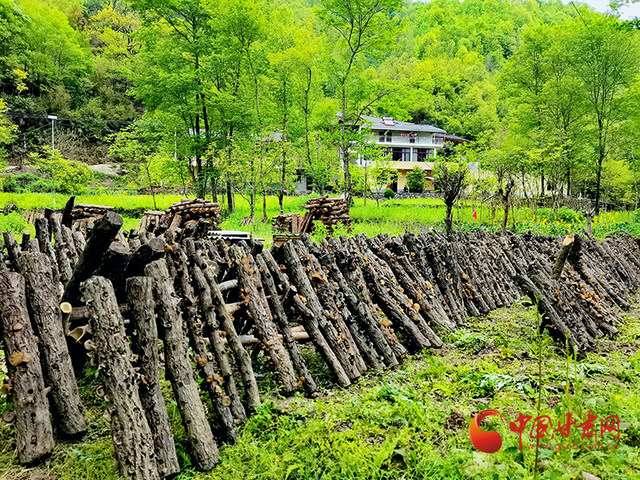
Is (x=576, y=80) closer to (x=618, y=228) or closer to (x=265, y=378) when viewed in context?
(x=618, y=228)

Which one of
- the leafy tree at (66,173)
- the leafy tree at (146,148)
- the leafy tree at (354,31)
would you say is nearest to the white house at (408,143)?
the leafy tree at (354,31)

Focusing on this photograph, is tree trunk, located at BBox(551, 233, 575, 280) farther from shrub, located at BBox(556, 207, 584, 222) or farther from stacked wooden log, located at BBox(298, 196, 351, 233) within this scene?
shrub, located at BBox(556, 207, 584, 222)

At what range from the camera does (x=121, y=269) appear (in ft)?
9.62

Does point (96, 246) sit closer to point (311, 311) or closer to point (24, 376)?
point (24, 376)

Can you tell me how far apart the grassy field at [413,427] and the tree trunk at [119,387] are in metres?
0.27

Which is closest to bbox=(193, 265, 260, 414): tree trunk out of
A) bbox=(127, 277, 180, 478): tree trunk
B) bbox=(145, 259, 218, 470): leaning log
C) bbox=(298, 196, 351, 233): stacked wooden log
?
bbox=(145, 259, 218, 470): leaning log

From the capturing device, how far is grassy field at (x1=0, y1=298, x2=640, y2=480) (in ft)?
7.92

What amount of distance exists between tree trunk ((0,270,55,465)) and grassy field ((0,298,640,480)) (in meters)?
0.14

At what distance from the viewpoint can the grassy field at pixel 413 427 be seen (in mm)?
2414

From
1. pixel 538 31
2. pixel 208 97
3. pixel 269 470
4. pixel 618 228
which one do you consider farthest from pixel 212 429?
pixel 538 31

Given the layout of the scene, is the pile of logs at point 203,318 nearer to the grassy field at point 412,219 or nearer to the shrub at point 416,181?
the grassy field at point 412,219

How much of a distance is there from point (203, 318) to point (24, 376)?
1213mm

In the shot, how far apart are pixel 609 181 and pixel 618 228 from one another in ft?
52.3

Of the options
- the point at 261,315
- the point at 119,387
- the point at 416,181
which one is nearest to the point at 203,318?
the point at 261,315
